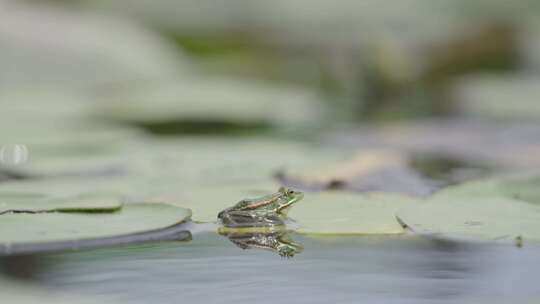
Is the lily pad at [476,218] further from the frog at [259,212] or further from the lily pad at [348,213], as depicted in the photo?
the frog at [259,212]

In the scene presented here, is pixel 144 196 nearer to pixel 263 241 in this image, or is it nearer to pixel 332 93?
pixel 263 241

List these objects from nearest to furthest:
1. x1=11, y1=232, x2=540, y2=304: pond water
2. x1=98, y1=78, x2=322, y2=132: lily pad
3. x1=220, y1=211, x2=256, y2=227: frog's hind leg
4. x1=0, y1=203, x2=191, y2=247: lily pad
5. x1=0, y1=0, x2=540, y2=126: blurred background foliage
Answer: x1=11, y1=232, x2=540, y2=304: pond water < x1=0, y1=203, x2=191, y2=247: lily pad < x1=220, y1=211, x2=256, y2=227: frog's hind leg < x1=98, y1=78, x2=322, y2=132: lily pad < x1=0, y1=0, x2=540, y2=126: blurred background foliage

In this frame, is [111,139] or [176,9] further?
[176,9]

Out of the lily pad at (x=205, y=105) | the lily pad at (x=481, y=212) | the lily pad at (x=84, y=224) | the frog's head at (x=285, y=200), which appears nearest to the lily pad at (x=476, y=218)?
the lily pad at (x=481, y=212)

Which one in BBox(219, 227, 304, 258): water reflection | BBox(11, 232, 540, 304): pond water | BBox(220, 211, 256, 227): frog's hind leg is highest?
BBox(220, 211, 256, 227): frog's hind leg

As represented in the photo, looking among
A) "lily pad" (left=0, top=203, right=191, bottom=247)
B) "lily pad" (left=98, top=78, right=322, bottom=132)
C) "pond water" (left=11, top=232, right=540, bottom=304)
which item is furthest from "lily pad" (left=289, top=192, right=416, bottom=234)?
"lily pad" (left=98, top=78, right=322, bottom=132)

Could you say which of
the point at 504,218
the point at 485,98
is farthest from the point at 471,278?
the point at 485,98

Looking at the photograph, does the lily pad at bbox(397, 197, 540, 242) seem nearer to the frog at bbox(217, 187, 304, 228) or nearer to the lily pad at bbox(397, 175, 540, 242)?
the lily pad at bbox(397, 175, 540, 242)
